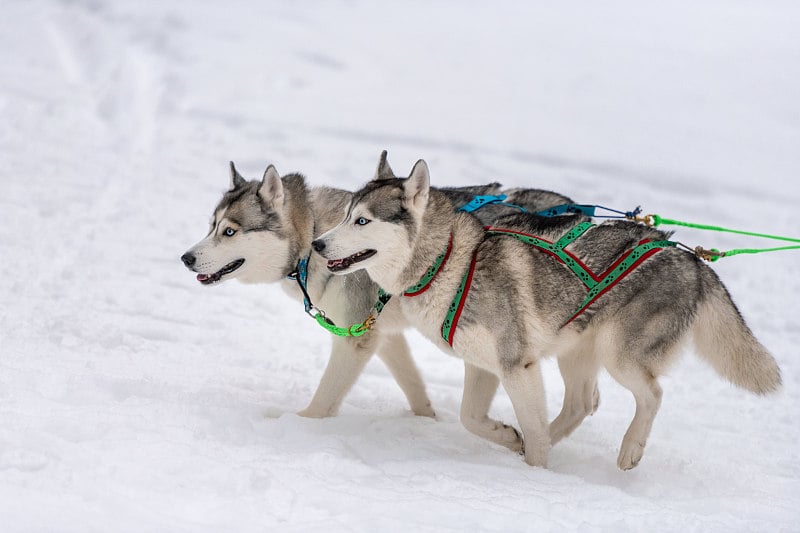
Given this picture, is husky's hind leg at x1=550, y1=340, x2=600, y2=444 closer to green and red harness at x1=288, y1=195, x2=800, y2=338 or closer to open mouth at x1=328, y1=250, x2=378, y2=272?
green and red harness at x1=288, y1=195, x2=800, y2=338

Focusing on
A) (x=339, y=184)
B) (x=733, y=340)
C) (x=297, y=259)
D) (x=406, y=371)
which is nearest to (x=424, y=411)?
(x=406, y=371)

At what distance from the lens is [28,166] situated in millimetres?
11273

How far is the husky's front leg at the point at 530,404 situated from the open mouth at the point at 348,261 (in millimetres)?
1115

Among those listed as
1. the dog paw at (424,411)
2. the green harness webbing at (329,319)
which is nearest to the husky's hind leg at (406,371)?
the dog paw at (424,411)

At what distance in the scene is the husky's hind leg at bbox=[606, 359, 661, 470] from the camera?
16.6ft

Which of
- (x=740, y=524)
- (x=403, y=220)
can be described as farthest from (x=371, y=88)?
(x=740, y=524)

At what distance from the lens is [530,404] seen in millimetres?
5043

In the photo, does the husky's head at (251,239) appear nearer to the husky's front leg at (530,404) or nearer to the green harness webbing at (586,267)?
the green harness webbing at (586,267)

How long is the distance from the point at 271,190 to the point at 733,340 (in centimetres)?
320

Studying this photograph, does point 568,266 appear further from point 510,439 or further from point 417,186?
point 510,439

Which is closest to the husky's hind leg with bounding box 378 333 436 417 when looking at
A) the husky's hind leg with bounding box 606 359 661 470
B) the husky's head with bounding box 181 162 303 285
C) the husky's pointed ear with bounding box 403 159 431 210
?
the husky's head with bounding box 181 162 303 285

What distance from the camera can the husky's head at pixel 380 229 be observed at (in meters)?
4.79

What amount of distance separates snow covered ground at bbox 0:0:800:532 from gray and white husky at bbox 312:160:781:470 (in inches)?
26.5

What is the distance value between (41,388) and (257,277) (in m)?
1.53
